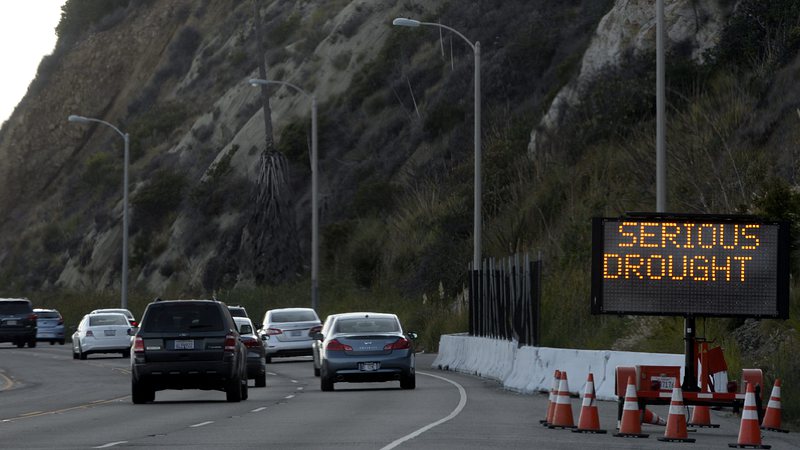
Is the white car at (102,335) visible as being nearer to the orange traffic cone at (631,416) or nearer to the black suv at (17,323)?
the black suv at (17,323)

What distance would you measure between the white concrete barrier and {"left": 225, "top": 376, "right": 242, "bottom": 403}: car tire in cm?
533

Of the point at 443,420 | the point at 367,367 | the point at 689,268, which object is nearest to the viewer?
the point at 689,268

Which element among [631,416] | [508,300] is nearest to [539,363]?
[508,300]

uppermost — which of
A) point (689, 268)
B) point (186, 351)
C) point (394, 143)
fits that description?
point (394, 143)

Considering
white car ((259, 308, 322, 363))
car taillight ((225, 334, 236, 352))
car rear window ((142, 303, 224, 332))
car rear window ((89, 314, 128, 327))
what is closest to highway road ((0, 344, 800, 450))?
car taillight ((225, 334, 236, 352))

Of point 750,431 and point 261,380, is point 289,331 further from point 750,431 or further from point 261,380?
point 750,431

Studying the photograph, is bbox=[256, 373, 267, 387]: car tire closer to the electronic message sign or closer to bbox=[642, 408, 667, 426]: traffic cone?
bbox=[642, 408, 667, 426]: traffic cone

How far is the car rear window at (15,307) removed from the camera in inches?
2468

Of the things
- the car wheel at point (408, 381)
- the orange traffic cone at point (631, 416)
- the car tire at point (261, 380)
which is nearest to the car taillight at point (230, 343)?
the car wheel at point (408, 381)

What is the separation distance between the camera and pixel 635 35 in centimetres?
6069

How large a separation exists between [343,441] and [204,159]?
242 feet

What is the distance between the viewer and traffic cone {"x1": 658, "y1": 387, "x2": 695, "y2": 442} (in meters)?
19.3

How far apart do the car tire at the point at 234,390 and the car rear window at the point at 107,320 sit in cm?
2434

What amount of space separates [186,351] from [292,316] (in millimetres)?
17812
